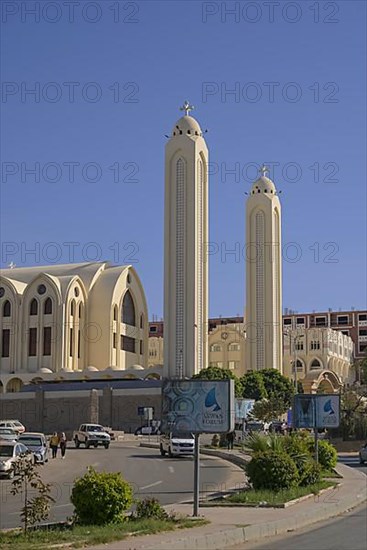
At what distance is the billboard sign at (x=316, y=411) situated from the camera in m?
26.8

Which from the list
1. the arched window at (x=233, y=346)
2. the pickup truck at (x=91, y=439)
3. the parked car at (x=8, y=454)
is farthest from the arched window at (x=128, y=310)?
the parked car at (x=8, y=454)

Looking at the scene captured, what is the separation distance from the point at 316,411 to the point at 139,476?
6.65 metres

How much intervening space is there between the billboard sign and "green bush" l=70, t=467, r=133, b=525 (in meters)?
13.1

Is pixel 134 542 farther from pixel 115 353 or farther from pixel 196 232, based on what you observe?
pixel 115 353

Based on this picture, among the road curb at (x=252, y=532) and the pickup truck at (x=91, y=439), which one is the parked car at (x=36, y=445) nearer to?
the pickup truck at (x=91, y=439)

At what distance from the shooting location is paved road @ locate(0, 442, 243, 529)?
2050cm

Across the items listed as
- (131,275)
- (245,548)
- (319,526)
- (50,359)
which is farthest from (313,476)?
(131,275)

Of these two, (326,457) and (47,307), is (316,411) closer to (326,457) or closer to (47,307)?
(326,457)

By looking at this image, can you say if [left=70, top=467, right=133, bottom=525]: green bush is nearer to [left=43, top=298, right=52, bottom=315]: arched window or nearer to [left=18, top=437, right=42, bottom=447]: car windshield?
[left=18, top=437, right=42, bottom=447]: car windshield

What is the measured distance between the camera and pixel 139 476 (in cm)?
2966

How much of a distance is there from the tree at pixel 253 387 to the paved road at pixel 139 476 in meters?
45.1

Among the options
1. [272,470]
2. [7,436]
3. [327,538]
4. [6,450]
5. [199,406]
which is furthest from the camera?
[7,436]

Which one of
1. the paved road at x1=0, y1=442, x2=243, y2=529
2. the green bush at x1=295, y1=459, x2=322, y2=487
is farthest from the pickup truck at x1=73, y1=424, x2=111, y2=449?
the green bush at x1=295, y1=459, x2=322, y2=487

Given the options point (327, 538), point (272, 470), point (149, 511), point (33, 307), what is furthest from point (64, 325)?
point (327, 538)
